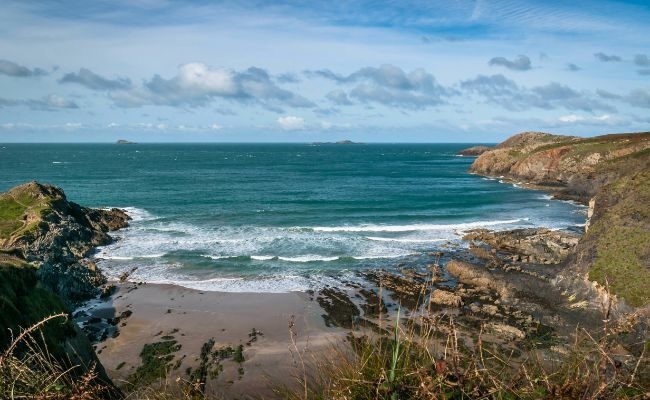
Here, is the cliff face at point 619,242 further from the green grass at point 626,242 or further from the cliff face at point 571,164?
the cliff face at point 571,164

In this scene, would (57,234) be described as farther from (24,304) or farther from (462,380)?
(462,380)

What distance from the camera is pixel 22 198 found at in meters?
46.1

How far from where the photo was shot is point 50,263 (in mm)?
30609

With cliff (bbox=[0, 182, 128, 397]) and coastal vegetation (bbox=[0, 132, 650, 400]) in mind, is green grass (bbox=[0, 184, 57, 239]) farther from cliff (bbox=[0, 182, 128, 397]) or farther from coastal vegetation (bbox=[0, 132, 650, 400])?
coastal vegetation (bbox=[0, 132, 650, 400])

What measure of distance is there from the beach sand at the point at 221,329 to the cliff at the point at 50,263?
3.34 m

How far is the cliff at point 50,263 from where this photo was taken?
15.2 meters

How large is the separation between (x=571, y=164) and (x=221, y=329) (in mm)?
80801

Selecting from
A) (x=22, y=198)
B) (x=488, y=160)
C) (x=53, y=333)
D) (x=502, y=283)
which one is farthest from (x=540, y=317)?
(x=488, y=160)

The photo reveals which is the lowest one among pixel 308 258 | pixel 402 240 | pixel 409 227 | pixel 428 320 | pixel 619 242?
pixel 308 258

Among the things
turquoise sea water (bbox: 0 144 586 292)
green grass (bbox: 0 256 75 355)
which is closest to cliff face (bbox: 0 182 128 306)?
turquoise sea water (bbox: 0 144 586 292)

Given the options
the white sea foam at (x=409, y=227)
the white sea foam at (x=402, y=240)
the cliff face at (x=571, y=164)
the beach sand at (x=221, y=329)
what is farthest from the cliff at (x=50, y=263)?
the cliff face at (x=571, y=164)

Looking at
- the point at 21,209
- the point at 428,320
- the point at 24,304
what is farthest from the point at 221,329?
the point at 21,209

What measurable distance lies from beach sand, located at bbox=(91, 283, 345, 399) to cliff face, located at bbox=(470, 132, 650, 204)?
50.1m

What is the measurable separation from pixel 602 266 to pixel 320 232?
27636mm
